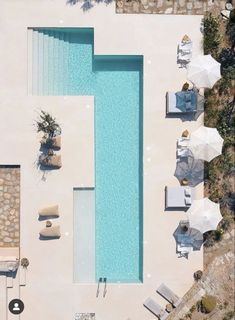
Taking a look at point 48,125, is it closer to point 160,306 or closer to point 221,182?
point 221,182

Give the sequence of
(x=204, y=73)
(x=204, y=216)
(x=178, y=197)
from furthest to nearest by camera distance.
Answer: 1. (x=178, y=197)
2. (x=204, y=216)
3. (x=204, y=73)

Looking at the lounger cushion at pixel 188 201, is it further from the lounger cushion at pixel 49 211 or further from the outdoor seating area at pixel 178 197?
the lounger cushion at pixel 49 211

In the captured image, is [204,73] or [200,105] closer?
[204,73]

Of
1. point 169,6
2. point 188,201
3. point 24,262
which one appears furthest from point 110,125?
point 24,262

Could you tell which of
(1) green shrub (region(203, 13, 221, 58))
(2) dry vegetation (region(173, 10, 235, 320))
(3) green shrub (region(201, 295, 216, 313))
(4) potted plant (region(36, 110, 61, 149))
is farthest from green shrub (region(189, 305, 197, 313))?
(1) green shrub (region(203, 13, 221, 58))

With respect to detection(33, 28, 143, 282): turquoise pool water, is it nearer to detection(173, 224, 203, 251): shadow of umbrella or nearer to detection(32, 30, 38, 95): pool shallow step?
detection(32, 30, 38, 95): pool shallow step

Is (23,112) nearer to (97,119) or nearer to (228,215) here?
(97,119)
